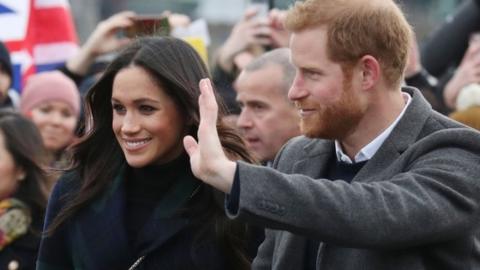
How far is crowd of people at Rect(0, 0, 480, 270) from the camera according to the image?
3508 millimetres

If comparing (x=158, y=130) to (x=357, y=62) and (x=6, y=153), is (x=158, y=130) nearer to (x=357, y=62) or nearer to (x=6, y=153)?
(x=357, y=62)

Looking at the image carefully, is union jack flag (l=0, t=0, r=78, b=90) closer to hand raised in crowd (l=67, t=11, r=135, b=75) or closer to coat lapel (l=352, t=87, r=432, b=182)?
hand raised in crowd (l=67, t=11, r=135, b=75)

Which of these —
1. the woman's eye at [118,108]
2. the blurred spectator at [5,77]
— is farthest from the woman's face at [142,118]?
the blurred spectator at [5,77]

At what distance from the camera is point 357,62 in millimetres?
3777

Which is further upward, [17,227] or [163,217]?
[163,217]

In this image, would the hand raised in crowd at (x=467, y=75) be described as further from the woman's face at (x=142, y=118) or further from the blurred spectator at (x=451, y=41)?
the woman's face at (x=142, y=118)

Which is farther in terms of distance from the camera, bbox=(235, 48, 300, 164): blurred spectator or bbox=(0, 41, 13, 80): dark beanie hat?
bbox=(0, 41, 13, 80): dark beanie hat

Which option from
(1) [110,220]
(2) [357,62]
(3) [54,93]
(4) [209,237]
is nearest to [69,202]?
(1) [110,220]

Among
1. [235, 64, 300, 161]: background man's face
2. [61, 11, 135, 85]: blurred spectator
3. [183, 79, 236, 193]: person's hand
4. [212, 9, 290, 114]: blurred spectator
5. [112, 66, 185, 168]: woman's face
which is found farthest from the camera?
[61, 11, 135, 85]: blurred spectator

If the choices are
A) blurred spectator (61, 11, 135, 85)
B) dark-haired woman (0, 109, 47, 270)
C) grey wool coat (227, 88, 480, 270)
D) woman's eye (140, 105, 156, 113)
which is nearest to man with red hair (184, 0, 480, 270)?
grey wool coat (227, 88, 480, 270)

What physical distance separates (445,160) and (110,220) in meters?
1.51

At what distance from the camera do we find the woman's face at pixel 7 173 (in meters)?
5.81

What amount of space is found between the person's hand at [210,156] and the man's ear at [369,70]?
0.50m

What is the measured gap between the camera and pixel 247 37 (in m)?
8.14
